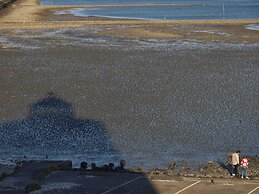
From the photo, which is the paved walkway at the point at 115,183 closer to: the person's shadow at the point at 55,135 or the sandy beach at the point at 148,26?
the person's shadow at the point at 55,135

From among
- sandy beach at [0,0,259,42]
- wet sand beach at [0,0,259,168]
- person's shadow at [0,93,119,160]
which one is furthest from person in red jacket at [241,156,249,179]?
sandy beach at [0,0,259,42]

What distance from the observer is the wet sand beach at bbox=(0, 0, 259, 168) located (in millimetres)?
25562

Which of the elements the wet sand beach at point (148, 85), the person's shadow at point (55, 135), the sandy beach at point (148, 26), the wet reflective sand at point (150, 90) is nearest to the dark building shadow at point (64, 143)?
the person's shadow at point (55, 135)

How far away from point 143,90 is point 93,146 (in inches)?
432

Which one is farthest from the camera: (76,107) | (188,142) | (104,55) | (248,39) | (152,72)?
(248,39)

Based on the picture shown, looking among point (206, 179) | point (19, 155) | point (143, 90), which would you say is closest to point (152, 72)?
point (143, 90)

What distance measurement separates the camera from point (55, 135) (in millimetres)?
26438

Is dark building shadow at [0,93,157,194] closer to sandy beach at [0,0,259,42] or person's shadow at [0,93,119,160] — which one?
person's shadow at [0,93,119,160]

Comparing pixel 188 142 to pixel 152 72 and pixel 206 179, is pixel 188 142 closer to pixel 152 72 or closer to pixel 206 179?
pixel 206 179

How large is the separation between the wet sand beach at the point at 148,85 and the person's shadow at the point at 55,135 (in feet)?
0.94

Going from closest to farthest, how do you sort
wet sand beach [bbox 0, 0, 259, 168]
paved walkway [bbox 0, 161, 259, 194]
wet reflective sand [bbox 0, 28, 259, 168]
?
1. paved walkway [bbox 0, 161, 259, 194]
2. wet reflective sand [bbox 0, 28, 259, 168]
3. wet sand beach [bbox 0, 0, 259, 168]

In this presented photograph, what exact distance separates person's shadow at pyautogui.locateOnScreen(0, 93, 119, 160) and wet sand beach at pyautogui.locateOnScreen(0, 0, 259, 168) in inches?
11.3

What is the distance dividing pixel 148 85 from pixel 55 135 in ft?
37.5

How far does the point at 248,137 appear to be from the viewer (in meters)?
26.0
